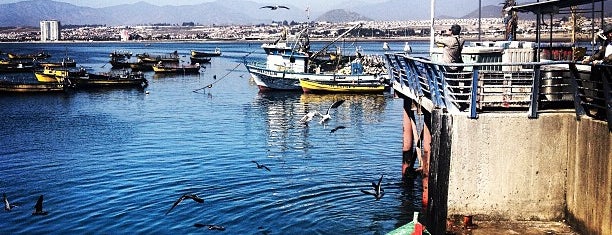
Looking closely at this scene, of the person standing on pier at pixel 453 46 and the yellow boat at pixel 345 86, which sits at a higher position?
the person standing on pier at pixel 453 46

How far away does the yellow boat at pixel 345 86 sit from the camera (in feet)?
174

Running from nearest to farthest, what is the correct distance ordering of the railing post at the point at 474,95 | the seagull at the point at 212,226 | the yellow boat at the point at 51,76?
the railing post at the point at 474,95 < the seagull at the point at 212,226 < the yellow boat at the point at 51,76

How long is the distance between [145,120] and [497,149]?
3096 cm

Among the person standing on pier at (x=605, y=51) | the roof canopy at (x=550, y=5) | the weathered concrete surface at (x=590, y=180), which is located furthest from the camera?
the roof canopy at (x=550, y=5)

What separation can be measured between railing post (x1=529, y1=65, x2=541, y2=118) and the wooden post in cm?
130

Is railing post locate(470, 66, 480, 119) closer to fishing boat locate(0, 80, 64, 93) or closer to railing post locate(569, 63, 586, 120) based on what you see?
railing post locate(569, 63, 586, 120)

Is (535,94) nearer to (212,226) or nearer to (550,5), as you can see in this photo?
(550,5)

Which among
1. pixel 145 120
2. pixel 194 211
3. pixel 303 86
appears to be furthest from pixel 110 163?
pixel 303 86

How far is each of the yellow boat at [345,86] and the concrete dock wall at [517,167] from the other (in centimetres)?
4150

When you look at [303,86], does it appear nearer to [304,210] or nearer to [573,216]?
[304,210]

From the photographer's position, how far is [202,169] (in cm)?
2388

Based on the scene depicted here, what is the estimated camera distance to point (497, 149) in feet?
37.7

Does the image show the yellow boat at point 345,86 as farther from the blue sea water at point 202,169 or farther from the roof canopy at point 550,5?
the roof canopy at point 550,5

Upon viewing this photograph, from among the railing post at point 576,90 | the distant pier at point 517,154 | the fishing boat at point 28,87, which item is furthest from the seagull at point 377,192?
the fishing boat at point 28,87
